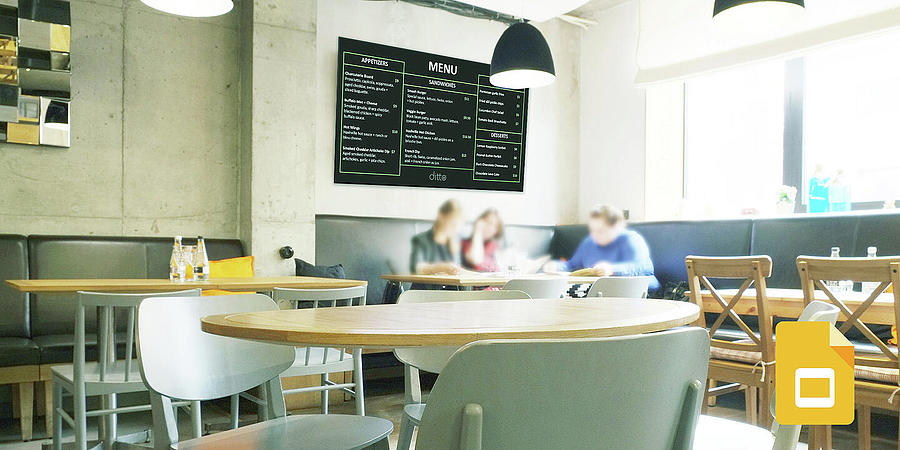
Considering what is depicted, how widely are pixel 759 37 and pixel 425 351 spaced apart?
418 centimetres

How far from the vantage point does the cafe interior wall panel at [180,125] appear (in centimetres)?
452

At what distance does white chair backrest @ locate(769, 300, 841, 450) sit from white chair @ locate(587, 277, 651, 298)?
198cm

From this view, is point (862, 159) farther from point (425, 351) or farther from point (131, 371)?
point (131, 371)

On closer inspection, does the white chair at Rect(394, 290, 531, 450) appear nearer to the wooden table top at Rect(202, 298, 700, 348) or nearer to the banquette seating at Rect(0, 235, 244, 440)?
the wooden table top at Rect(202, 298, 700, 348)

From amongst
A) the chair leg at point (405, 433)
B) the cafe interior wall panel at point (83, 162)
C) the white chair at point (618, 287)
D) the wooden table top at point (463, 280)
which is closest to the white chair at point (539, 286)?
the white chair at point (618, 287)

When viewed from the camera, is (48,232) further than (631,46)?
No

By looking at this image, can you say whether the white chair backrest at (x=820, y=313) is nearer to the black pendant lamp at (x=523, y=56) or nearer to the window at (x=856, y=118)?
the black pendant lamp at (x=523, y=56)

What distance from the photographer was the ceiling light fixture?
2.96 metres

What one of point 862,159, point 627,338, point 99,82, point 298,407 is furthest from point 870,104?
point 99,82

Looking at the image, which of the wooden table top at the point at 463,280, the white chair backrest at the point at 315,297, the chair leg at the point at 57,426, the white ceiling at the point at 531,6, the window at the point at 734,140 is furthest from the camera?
the white ceiling at the point at 531,6

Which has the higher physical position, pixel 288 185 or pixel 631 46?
pixel 631 46

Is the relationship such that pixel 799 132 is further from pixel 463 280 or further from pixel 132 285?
pixel 132 285

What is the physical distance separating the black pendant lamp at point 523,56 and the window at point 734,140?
182cm

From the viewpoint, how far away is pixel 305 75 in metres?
4.83
